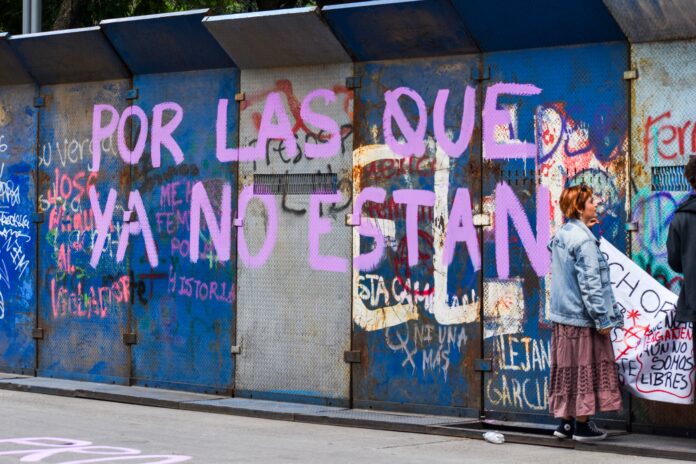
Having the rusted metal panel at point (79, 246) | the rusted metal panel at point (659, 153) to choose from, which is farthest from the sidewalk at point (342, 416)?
the rusted metal panel at point (659, 153)

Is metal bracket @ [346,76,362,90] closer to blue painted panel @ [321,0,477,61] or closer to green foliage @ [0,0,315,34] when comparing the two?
blue painted panel @ [321,0,477,61]

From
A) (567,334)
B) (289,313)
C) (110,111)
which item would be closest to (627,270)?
(567,334)

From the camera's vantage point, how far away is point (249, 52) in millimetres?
11203

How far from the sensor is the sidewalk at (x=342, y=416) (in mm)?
8688

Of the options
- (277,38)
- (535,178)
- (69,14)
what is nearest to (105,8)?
(69,14)

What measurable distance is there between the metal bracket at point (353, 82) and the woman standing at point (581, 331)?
235 centimetres

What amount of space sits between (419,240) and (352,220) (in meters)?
0.65

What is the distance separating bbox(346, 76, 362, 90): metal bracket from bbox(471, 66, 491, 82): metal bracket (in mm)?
1037

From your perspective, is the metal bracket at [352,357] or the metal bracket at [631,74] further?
the metal bracket at [352,357]

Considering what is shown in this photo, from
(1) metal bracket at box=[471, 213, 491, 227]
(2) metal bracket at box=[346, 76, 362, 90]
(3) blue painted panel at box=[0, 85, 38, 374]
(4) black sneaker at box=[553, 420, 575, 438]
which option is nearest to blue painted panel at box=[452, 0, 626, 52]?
(2) metal bracket at box=[346, 76, 362, 90]

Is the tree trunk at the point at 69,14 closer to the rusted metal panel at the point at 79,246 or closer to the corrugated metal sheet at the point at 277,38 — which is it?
the rusted metal panel at the point at 79,246

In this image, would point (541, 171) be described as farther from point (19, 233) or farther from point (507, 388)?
point (19, 233)

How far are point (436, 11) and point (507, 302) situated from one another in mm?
2238

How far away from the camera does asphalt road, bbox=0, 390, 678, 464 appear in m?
8.22
